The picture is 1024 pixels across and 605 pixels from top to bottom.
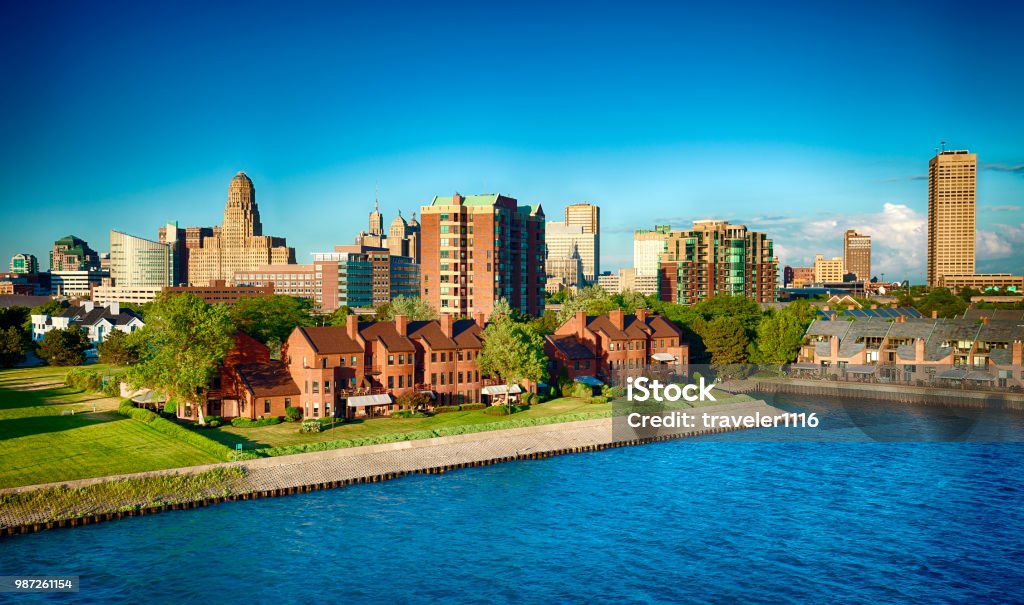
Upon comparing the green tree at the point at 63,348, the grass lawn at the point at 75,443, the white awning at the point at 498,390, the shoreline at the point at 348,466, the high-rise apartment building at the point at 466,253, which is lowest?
the shoreline at the point at 348,466

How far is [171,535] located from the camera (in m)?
52.8

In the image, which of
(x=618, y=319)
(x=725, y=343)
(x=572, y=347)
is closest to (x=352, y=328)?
(x=572, y=347)

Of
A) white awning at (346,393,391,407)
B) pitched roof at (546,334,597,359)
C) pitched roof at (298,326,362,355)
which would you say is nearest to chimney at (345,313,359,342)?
pitched roof at (298,326,362,355)

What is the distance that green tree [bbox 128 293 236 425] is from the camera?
8100 centimetres

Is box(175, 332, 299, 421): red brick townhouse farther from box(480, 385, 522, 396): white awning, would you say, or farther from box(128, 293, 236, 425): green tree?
box(480, 385, 522, 396): white awning

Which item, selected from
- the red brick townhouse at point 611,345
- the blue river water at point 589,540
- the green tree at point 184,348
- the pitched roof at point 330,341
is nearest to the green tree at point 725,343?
the red brick townhouse at point 611,345

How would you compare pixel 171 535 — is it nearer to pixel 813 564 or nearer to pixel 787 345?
pixel 813 564

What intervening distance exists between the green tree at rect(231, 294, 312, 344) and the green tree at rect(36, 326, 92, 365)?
28.4 m

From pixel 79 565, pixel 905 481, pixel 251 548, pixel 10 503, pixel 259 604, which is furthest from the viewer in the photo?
pixel 905 481

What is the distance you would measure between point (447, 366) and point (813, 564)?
52647 millimetres

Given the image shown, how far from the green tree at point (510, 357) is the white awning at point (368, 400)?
13.3 meters

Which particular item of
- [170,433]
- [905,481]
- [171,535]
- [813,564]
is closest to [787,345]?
[905,481]

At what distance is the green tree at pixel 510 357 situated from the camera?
93938 mm

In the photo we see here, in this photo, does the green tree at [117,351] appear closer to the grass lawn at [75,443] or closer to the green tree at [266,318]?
the green tree at [266,318]
